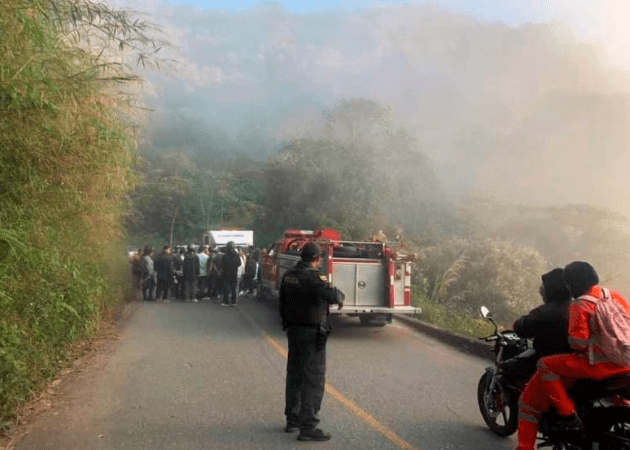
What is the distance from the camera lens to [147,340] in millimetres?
10703

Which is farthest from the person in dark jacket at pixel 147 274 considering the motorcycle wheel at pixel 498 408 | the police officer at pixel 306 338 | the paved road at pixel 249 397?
the motorcycle wheel at pixel 498 408

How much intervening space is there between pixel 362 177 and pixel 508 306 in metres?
13.7

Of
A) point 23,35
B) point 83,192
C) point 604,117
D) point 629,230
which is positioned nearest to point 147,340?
point 83,192

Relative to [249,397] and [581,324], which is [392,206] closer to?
[249,397]

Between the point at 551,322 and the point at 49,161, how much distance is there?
4.46 meters

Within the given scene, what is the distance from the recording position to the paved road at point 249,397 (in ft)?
17.5

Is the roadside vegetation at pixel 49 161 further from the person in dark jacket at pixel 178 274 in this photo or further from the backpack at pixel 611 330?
the person in dark jacket at pixel 178 274

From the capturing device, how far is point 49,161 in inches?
220

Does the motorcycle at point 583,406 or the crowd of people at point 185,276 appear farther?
the crowd of people at point 185,276

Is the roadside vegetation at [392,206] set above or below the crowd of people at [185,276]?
above

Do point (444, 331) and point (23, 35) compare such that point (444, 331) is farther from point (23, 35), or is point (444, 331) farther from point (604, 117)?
point (604, 117)

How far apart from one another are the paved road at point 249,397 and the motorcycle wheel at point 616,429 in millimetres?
1490

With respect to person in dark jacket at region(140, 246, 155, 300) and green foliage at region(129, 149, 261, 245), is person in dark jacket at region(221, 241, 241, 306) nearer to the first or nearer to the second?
person in dark jacket at region(140, 246, 155, 300)

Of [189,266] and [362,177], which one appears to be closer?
[189,266]
